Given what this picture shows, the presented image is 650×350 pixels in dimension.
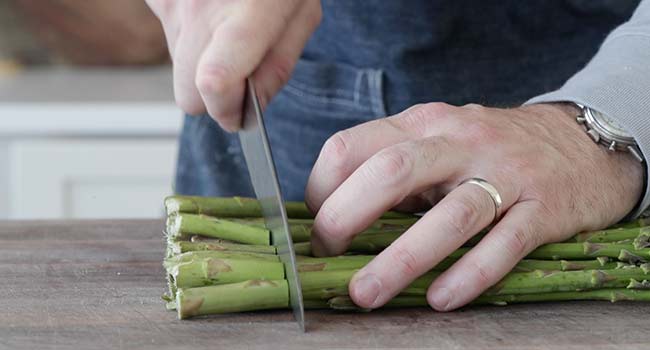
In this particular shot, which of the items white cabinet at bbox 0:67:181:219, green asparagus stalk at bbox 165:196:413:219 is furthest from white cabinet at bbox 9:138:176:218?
green asparagus stalk at bbox 165:196:413:219

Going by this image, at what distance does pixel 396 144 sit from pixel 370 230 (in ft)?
0.39

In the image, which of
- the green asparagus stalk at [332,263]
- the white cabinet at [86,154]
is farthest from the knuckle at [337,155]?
the white cabinet at [86,154]

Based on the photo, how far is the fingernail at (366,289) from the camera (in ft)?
3.63

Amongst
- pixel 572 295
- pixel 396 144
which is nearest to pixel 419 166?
pixel 396 144

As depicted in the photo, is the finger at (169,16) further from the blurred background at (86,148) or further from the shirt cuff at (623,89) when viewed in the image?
the blurred background at (86,148)

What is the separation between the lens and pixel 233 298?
1.10 m

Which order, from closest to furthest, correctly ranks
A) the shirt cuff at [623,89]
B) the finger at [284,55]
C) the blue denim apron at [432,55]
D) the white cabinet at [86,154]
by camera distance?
the shirt cuff at [623,89], the finger at [284,55], the blue denim apron at [432,55], the white cabinet at [86,154]

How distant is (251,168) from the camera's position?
1.45m

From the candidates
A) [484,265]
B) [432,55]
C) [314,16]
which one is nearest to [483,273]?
[484,265]

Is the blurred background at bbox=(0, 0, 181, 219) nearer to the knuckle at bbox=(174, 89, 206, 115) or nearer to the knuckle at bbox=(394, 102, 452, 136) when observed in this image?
the knuckle at bbox=(174, 89, 206, 115)

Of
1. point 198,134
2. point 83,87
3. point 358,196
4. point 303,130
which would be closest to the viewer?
point 358,196

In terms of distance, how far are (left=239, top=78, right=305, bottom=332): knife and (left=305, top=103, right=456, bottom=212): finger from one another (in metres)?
0.06

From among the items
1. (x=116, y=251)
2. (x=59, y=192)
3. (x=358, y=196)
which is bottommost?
(x=59, y=192)

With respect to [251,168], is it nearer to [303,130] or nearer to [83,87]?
[303,130]
